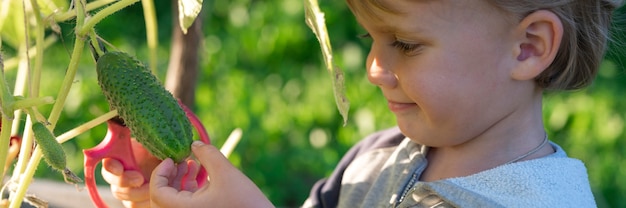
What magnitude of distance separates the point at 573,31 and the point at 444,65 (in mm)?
150

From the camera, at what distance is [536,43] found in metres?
0.97

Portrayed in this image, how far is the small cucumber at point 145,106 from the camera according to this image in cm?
79

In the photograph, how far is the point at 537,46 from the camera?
0.98m

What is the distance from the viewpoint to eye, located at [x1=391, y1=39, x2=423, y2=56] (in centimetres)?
95

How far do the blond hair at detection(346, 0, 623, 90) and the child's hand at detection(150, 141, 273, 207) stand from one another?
8.6 inches

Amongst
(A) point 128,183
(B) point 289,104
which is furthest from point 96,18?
(B) point 289,104

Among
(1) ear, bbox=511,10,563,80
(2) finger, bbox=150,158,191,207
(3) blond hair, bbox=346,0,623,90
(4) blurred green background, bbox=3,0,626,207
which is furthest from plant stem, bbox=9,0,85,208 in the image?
(4) blurred green background, bbox=3,0,626,207

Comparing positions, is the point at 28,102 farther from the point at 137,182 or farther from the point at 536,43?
the point at 536,43

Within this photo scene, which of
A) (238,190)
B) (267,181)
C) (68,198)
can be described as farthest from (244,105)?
(238,190)

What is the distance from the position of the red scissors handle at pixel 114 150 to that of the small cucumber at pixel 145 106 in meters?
0.16

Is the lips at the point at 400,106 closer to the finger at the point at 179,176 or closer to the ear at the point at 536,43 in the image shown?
the ear at the point at 536,43

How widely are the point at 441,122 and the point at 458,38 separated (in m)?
0.09

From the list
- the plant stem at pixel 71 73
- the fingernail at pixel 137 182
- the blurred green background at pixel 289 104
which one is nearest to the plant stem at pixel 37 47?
the plant stem at pixel 71 73

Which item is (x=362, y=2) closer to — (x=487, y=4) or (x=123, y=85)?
(x=487, y=4)
